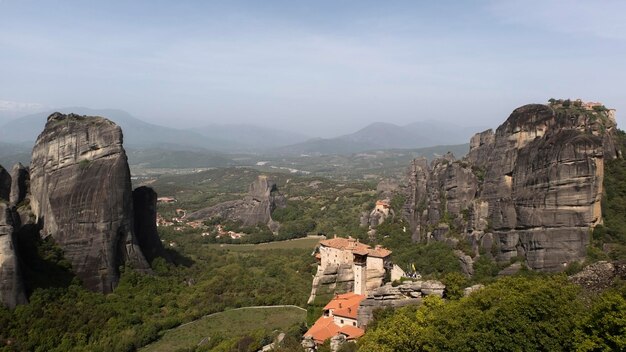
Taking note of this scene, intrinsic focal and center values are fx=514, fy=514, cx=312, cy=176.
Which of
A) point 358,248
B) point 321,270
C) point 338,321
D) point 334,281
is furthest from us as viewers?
point 321,270

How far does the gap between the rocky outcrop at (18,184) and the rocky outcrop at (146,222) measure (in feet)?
32.8

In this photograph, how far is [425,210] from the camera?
61812mm

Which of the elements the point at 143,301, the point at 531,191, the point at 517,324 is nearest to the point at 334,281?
the point at 143,301

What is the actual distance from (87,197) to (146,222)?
8.21m

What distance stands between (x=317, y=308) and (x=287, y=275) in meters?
21.0

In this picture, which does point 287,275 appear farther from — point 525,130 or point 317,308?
point 525,130

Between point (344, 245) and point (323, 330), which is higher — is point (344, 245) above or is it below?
above

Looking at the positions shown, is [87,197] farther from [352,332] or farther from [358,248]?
[352,332]

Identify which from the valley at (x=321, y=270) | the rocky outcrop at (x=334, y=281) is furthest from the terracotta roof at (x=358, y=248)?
the rocky outcrop at (x=334, y=281)

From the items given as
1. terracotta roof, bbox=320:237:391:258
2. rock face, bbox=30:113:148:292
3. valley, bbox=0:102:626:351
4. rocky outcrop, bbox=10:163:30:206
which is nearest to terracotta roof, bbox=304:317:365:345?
valley, bbox=0:102:626:351

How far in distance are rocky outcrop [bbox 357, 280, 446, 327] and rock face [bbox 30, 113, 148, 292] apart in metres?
25.5

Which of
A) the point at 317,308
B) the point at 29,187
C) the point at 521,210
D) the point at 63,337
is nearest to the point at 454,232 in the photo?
the point at 521,210

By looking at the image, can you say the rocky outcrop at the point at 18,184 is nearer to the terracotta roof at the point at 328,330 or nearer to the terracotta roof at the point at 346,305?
the terracotta roof at the point at 328,330

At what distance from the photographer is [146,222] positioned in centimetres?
5300
